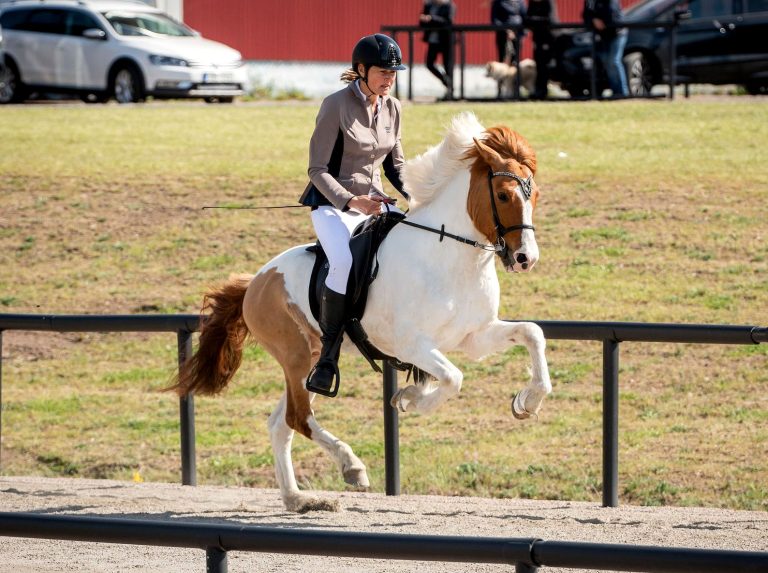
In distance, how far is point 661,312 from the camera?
483 inches

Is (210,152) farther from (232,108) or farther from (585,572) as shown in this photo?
(585,572)

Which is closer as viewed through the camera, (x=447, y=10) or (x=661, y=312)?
(x=661, y=312)

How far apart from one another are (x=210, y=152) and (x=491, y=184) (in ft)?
38.5

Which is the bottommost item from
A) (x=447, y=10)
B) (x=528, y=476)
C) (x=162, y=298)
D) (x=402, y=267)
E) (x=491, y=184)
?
(x=528, y=476)

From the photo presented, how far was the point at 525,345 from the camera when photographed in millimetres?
7105

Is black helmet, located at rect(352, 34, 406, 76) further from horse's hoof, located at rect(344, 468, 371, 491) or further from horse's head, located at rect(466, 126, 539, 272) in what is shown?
horse's hoof, located at rect(344, 468, 371, 491)

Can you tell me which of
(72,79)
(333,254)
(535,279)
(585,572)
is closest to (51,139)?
(72,79)

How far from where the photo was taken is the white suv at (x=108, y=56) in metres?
23.1

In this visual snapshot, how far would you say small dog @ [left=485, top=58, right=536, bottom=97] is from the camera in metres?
21.5

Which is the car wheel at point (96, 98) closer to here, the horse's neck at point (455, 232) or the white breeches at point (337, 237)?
the white breeches at point (337, 237)

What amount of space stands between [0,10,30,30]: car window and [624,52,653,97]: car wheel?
11.1 metres

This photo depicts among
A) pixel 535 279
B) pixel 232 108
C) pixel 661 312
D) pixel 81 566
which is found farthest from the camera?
pixel 232 108

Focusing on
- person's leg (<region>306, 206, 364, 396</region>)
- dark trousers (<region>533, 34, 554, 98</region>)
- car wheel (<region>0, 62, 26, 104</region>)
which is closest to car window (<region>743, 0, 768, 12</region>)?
dark trousers (<region>533, 34, 554, 98</region>)

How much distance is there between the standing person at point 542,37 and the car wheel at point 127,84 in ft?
22.6
